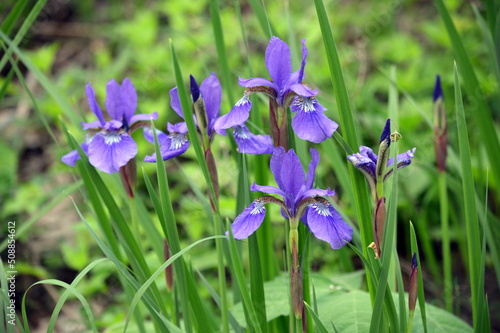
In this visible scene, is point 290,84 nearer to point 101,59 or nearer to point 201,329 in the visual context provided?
point 201,329

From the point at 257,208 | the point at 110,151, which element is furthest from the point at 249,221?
the point at 110,151

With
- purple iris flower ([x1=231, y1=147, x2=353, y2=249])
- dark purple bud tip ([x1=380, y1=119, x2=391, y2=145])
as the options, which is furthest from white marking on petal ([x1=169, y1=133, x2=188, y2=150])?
dark purple bud tip ([x1=380, y1=119, x2=391, y2=145])

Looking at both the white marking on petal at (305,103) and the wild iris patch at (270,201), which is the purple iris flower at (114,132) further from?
the white marking on petal at (305,103)

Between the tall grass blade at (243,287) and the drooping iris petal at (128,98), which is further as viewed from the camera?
the drooping iris petal at (128,98)

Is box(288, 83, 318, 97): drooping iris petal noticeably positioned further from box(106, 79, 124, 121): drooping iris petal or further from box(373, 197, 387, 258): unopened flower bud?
box(106, 79, 124, 121): drooping iris petal

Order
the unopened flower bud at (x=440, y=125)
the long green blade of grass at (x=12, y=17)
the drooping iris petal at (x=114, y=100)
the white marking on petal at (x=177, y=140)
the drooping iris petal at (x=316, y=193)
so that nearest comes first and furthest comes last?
the drooping iris petal at (x=316, y=193) < the white marking on petal at (x=177, y=140) < the drooping iris petal at (x=114, y=100) < the long green blade of grass at (x=12, y=17) < the unopened flower bud at (x=440, y=125)

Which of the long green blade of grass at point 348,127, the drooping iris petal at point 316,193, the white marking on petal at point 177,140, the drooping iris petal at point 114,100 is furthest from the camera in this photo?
the drooping iris petal at point 114,100

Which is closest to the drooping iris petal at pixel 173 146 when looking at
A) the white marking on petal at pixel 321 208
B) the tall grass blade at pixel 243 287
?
the tall grass blade at pixel 243 287
